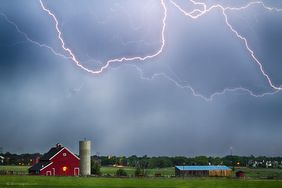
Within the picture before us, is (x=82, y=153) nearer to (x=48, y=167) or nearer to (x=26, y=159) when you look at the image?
(x=48, y=167)

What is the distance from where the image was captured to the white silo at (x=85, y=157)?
231 feet

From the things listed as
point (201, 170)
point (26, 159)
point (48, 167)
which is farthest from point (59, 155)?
point (26, 159)

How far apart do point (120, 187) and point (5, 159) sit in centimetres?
11615

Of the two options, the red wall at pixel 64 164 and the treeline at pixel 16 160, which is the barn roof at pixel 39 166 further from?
the treeline at pixel 16 160

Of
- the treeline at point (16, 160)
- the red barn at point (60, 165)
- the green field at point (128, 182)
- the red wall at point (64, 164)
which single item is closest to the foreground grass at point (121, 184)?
the green field at point (128, 182)

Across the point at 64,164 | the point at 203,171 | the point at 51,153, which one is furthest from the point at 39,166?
the point at 203,171

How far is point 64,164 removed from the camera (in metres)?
71.5

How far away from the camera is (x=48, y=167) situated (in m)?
70.3

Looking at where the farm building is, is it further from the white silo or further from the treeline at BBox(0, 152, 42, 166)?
the treeline at BBox(0, 152, 42, 166)

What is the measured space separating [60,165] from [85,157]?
3775 mm

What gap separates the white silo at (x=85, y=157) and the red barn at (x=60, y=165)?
896mm

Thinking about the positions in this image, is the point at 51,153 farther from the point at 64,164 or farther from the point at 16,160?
the point at 16,160

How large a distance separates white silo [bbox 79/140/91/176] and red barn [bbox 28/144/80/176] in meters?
0.90

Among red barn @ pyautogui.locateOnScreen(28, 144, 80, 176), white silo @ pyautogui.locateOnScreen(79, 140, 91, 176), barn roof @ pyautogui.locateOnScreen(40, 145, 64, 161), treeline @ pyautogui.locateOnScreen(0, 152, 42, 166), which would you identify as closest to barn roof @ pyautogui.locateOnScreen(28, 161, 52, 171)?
red barn @ pyautogui.locateOnScreen(28, 144, 80, 176)
